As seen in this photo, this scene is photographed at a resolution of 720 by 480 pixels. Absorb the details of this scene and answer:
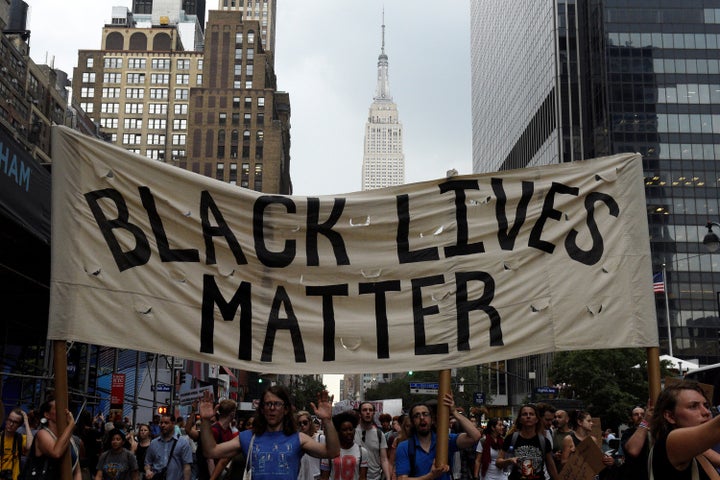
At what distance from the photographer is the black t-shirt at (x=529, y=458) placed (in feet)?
28.0

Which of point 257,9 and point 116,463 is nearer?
point 116,463

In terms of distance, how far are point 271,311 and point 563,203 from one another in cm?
254

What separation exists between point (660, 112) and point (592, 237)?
83.1 m

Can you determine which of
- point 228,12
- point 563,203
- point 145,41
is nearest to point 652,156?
point 228,12

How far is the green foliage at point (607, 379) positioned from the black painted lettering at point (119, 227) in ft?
151

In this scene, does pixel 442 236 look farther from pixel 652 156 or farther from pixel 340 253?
pixel 652 156

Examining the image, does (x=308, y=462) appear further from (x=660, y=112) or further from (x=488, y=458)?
(x=660, y=112)

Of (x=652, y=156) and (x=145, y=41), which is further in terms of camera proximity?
(x=145, y=41)

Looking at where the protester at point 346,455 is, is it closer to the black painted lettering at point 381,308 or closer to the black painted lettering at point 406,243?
the black painted lettering at point 381,308

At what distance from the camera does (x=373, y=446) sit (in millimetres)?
A: 11336

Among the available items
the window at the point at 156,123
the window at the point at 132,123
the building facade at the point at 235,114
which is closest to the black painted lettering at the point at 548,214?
the building facade at the point at 235,114

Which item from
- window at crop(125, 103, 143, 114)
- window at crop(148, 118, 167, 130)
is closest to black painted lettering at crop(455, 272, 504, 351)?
window at crop(148, 118, 167, 130)

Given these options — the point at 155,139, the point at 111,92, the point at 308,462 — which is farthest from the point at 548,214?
the point at 111,92

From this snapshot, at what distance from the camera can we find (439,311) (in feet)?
21.5
